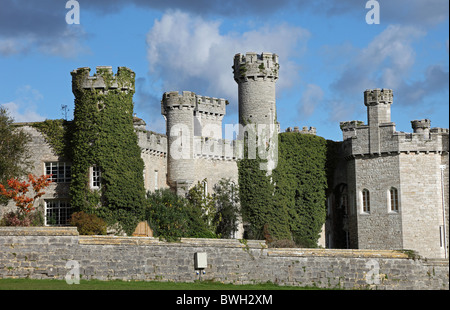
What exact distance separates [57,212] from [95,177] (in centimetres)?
283

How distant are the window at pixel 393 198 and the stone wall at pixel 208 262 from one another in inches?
487

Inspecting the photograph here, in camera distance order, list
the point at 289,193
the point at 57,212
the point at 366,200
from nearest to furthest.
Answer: the point at 57,212 < the point at 289,193 < the point at 366,200

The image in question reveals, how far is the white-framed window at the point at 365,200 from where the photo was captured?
4747 centimetres

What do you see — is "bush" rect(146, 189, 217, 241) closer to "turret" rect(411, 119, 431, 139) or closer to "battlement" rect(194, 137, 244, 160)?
"battlement" rect(194, 137, 244, 160)

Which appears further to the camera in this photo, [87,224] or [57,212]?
[57,212]

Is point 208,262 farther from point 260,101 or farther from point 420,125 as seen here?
point 420,125

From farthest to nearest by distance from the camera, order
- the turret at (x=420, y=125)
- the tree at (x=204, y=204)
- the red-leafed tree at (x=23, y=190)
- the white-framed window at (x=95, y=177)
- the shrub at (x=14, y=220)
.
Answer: the turret at (x=420, y=125) < the tree at (x=204, y=204) < the white-framed window at (x=95, y=177) < the red-leafed tree at (x=23, y=190) < the shrub at (x=14, y=220)

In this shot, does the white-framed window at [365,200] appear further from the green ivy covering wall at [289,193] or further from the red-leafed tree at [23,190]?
the red-leafed tree at [23,190]

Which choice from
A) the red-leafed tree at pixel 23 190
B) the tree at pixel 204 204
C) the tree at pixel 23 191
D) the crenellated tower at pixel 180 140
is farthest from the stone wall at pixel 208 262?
the crenellated tower at pixel 180 140

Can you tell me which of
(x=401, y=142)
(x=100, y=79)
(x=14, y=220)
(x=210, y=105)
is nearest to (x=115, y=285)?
(x=14, y=220)

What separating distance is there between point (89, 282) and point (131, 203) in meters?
11.9

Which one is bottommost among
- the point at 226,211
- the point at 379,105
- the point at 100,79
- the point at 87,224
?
the point at 87,224

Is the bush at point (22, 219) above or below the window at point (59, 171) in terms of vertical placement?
below

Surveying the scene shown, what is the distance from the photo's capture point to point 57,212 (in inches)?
1577
